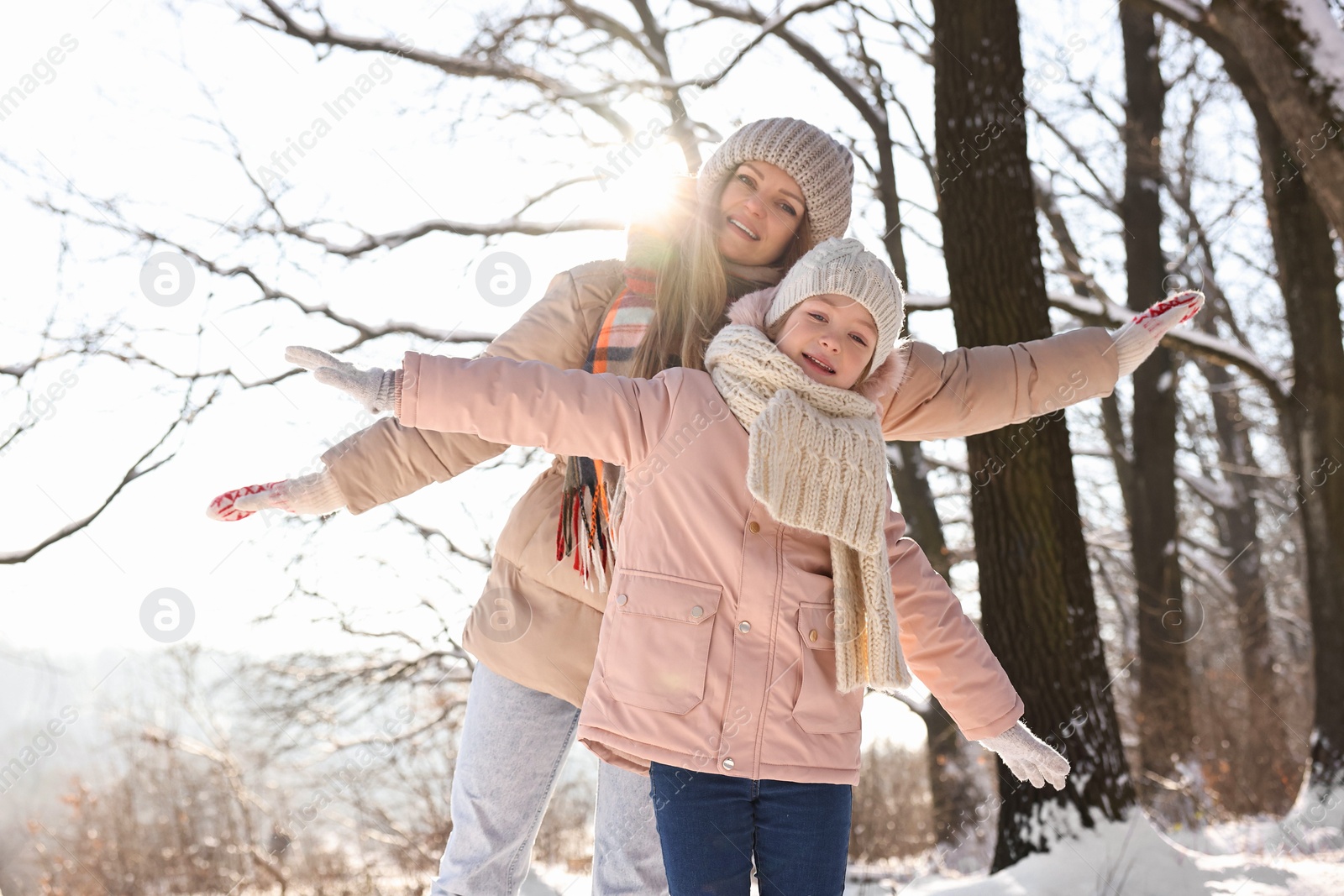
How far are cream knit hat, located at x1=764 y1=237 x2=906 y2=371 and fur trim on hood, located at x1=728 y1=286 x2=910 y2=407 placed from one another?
23mm

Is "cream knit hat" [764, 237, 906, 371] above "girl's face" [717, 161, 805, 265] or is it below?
below

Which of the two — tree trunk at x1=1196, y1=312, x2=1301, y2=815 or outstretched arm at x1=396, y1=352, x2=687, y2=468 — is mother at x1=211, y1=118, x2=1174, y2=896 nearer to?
outstretched arm at x1=396, y1=352, x2=687, y2=468

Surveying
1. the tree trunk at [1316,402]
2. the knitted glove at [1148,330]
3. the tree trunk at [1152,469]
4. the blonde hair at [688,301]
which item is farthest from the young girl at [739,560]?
the tree trunk at [1152,469]

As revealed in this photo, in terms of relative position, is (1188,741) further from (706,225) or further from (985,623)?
(706,225)

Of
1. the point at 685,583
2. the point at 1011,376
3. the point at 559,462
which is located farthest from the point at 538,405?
the point at 1011,376

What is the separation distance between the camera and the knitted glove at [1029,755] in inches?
75.8

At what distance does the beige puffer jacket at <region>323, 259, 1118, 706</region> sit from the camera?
196 cm

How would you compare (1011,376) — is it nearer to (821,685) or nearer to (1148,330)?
(1148,330)

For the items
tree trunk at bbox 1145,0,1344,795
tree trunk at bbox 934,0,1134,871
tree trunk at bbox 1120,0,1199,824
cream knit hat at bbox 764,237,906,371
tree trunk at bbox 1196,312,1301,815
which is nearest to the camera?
cream knit hat at bbox 764,237,906,371

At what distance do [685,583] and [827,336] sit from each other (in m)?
0.52

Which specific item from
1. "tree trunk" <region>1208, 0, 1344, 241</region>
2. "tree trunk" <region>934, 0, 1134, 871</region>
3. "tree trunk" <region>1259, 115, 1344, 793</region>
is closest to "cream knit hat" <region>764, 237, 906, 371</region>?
"tree trunk" <region>934, 0, 1134, 871</region>

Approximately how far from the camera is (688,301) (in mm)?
2051

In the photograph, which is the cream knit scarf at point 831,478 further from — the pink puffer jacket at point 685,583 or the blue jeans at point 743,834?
the blue jeans at point 743,834

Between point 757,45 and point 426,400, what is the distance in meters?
5.26
